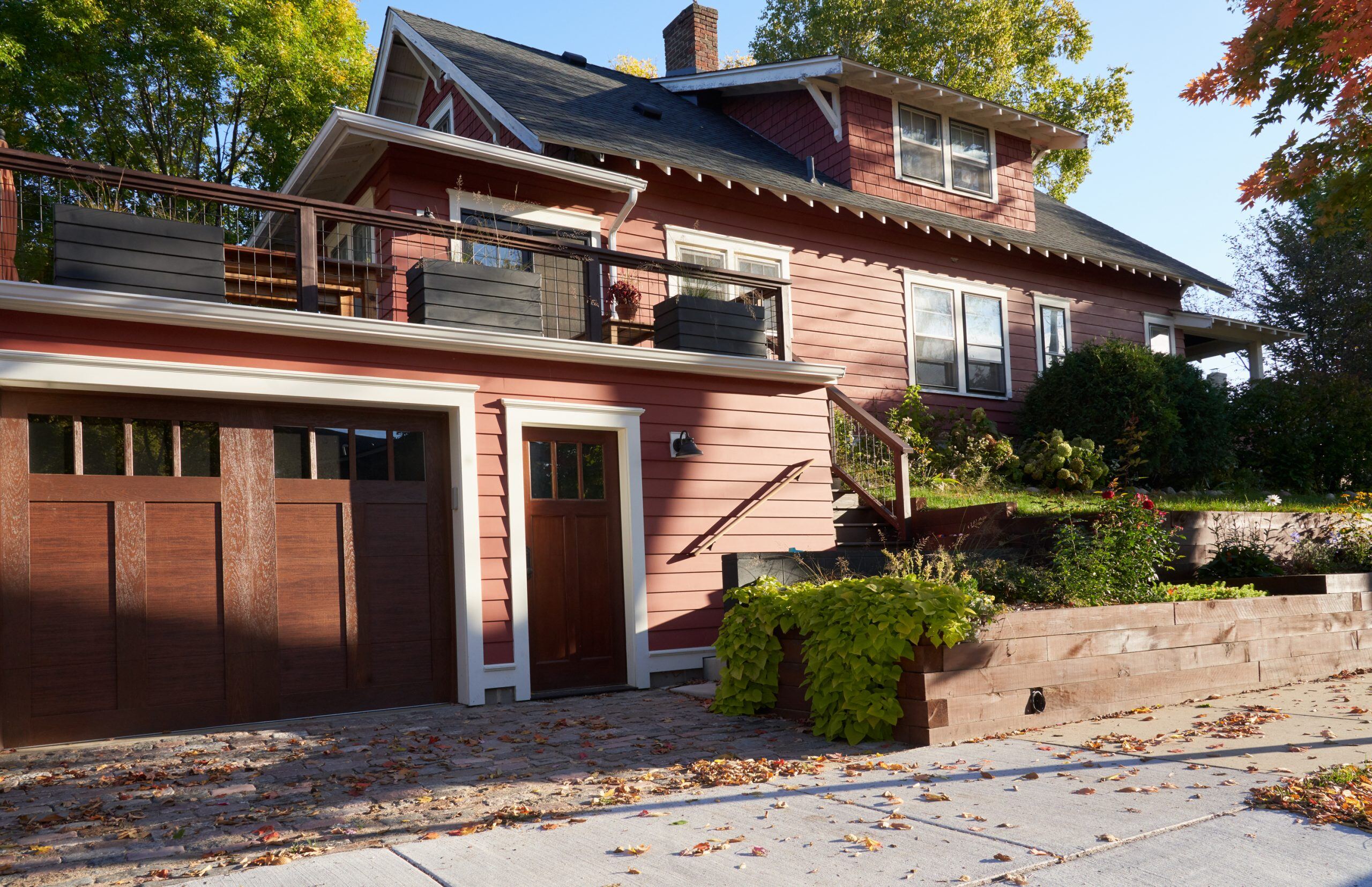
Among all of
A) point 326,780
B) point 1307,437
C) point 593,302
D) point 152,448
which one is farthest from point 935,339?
point 326,780

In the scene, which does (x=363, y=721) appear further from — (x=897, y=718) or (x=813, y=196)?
(x=813, y=196)

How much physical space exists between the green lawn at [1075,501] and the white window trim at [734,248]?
2587 mm

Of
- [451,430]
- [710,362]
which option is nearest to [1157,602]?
[710,362]

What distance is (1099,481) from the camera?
13.9m

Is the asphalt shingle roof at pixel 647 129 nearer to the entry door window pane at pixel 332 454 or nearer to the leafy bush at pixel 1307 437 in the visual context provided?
the leafy bush at pixel 1307 437

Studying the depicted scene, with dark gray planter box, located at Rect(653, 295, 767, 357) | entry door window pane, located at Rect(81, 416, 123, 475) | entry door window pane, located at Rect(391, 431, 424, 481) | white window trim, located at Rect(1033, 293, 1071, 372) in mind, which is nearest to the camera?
entry door window pane, located at Rect(81, 416, 123, 475)

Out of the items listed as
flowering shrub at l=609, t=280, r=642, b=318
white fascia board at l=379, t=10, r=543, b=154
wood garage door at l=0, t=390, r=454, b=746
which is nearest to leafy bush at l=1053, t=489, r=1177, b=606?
wood garage door at l=0, t=390, r=454, b=746

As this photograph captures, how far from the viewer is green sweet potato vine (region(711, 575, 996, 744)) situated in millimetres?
6281

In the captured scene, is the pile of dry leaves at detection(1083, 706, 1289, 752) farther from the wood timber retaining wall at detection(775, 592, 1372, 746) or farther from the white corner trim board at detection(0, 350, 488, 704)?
the white corner trim board at detection(0, 350, 488, 704)

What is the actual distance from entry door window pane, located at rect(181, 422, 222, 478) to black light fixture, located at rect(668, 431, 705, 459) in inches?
152

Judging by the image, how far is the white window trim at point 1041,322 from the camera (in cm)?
1681

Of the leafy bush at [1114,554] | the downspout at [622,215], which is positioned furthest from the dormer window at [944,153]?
the leafy bush at [1114,554]

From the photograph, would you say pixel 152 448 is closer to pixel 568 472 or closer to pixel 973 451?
pixel 568 472

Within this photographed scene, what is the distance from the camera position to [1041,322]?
17.0 metres
